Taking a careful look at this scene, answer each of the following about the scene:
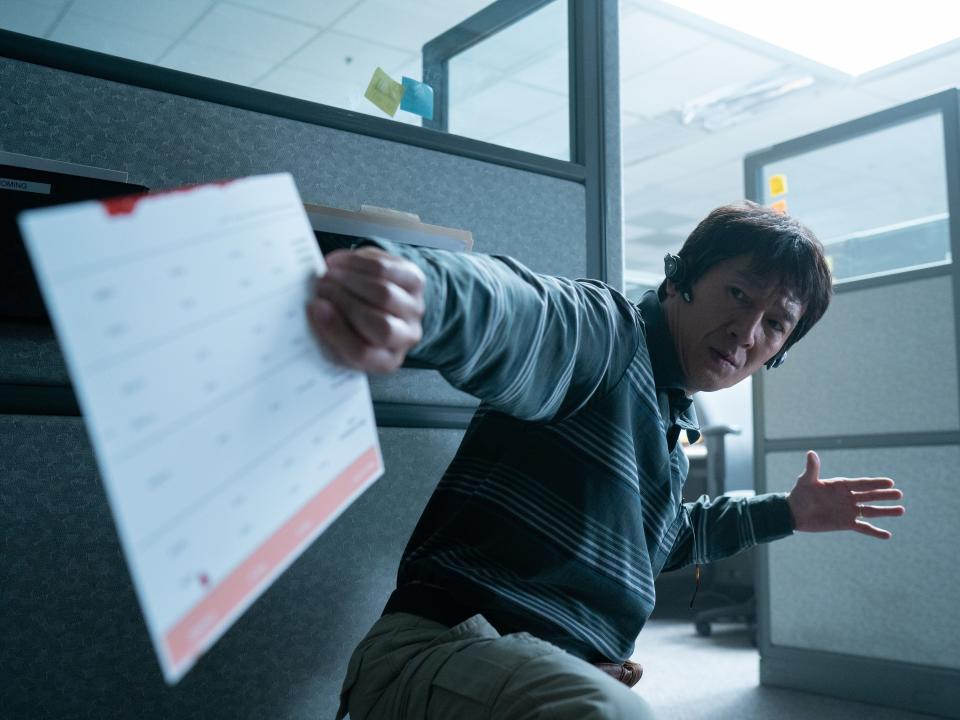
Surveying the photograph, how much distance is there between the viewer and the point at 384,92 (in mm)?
1017

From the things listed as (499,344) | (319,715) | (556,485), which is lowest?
(319,715)

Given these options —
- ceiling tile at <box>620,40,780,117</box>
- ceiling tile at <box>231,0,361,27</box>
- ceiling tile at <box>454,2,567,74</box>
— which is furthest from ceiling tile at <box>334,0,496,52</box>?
ceiling tile at <box>454,2,567,74</box>

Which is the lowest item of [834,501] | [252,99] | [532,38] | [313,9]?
[834,501]

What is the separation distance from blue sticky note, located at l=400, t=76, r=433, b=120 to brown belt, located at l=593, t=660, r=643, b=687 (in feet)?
2.32

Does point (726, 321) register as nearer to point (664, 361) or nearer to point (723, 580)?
point (664, 361)

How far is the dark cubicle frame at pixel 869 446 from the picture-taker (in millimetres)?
1946

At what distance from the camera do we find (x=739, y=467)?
3393 millimetres

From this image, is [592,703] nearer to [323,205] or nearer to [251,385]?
[251,385]

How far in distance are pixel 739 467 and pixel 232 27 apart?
284 centimetres

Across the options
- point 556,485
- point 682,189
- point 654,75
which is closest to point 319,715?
point 556,485

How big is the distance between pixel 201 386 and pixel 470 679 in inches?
15.7

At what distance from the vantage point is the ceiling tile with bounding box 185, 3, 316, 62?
3.38 m

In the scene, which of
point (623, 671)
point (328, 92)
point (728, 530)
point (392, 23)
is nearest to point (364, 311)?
point (623, 671)

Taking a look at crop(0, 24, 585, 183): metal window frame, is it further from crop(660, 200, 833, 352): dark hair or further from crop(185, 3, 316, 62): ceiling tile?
crop(185, 3, 316, 62): ceiling tile
